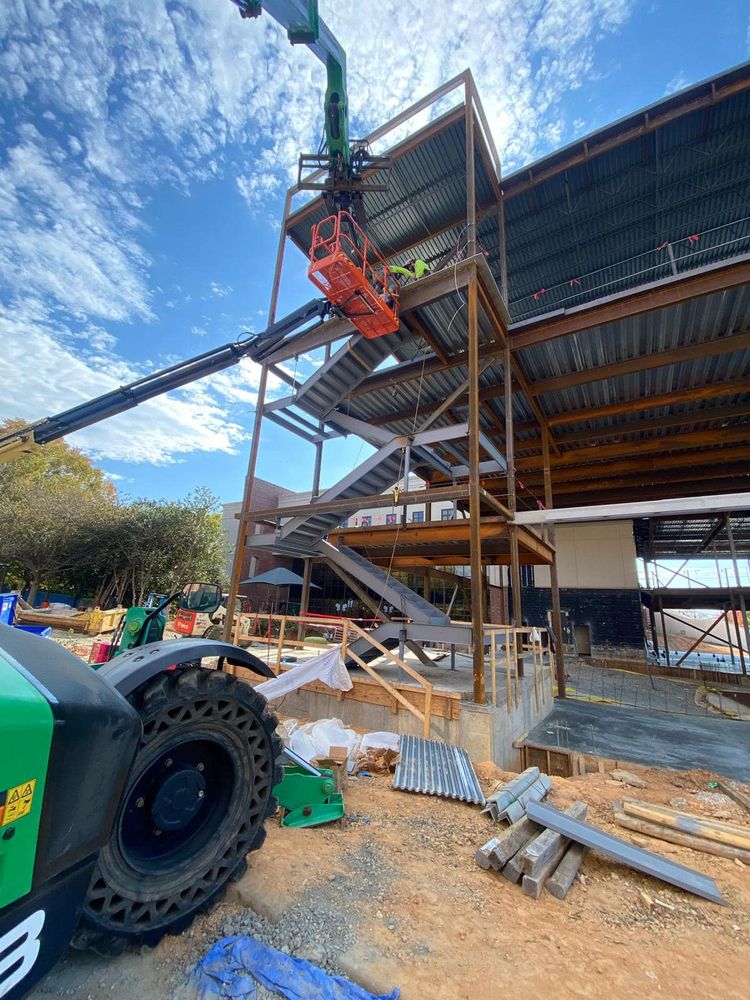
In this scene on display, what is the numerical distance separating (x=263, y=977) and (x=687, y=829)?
4452 mm

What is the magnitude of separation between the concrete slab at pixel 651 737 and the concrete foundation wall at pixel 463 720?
0.58 meters

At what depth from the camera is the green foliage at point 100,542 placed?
21.5 m

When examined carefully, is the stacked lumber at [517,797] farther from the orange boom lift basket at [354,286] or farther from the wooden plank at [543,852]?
the orange boom lift basket at [354,286]

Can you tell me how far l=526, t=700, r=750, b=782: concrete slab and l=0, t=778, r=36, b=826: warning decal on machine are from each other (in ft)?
28.8

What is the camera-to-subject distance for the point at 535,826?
4.01 meters

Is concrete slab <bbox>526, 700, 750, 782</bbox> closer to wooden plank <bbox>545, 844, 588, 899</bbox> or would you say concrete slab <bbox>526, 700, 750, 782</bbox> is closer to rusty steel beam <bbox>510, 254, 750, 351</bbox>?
wooden plank <bbox>545, 844, 588, 899</bbox>

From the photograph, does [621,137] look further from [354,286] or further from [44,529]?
[44,529]

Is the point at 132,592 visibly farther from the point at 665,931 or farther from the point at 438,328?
the point at 665,931

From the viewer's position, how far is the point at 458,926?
8.80 feet

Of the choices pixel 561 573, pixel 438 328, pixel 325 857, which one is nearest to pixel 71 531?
pixel 438 328

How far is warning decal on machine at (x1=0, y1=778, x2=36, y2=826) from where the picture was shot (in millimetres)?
1254

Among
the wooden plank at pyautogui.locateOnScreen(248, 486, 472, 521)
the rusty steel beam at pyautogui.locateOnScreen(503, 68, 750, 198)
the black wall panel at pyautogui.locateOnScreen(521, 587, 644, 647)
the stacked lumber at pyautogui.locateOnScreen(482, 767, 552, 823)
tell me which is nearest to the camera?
the stacked lumber at pyautogui.locateOnScreen(482, 767, 552, 823)

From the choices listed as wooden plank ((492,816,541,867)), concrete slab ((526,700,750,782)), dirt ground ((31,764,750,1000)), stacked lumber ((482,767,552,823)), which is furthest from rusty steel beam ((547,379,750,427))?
wooden plank ((492,816,541,867))

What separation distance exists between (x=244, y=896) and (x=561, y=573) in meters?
22.3
